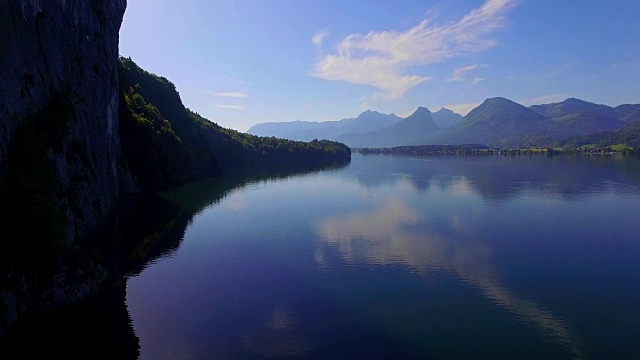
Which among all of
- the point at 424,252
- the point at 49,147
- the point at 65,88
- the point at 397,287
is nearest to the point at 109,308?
the point at 49,147

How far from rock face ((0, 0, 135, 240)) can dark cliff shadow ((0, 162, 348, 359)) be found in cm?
433

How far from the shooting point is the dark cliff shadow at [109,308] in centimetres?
2925

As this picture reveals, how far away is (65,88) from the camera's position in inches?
2197

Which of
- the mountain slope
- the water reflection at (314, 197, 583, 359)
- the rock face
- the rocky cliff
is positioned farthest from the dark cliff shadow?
the mountain slope

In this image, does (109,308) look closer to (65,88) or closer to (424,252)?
(65,88)

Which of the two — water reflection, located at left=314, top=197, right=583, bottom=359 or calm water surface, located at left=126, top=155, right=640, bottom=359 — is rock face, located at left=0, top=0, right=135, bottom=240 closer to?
calm water surface, located at left=126, top=155, right=640, bottom=359

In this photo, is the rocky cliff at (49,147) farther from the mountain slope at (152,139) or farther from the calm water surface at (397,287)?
the mountain slope at (152,139)

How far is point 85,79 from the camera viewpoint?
210ft

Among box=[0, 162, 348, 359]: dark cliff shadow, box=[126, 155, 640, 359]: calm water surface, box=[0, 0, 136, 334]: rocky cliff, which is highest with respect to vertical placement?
box=[0, 0, 136, 334]: rocky cliff

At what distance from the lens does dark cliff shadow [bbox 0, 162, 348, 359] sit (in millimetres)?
29250

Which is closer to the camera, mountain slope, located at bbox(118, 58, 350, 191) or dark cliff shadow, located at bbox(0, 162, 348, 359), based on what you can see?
dark cliff shadow, located at bbox(0, 162, 348, 359)

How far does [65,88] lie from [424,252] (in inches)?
2072

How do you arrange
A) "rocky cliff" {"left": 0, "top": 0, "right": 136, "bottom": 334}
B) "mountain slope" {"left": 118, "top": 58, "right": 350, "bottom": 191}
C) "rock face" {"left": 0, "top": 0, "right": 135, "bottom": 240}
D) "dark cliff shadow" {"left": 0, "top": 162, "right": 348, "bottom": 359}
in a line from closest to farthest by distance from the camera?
"dark cliff shadow" {"left": 0, "top": 162, "right": 348, "bottom": 359}
"rocky cliff" {"left": 0, "top": 0, "right": 136, "bottom": 334}
"rock face" {"left": 0, "top": 0, "right": 135, "bottom": 240}
"mountain slope" {"left": 118, "top": 58, "right": 350, "bottom": 191}

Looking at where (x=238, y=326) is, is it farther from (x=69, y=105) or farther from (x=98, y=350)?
(x=69, y=105)
